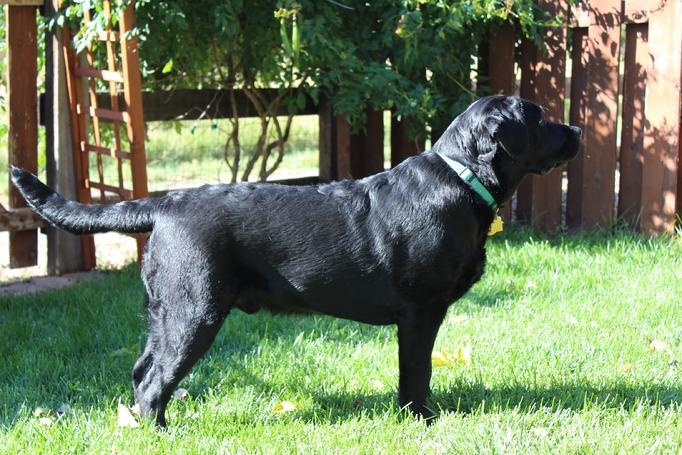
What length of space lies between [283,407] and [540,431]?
108cm

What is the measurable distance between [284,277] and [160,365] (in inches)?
23.9

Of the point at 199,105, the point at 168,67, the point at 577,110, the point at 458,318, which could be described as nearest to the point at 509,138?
the point at 458,318

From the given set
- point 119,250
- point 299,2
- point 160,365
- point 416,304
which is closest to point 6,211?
point 119,250

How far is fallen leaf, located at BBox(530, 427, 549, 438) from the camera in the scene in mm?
3447

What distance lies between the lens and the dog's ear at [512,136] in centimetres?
360

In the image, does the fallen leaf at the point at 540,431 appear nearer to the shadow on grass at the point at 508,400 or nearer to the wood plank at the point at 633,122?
the shadow on grass at the point at 508,400

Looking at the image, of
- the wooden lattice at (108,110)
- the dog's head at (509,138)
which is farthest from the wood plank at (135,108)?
the dog's head at (509,138)

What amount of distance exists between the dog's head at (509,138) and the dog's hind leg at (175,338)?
3.84 feet

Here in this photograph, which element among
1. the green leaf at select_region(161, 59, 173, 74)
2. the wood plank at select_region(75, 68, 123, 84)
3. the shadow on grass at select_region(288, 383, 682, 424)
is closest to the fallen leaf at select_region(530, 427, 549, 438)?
the shadow on grass at select_region(288, 383, 682, 424)

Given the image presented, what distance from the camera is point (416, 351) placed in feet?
12.0

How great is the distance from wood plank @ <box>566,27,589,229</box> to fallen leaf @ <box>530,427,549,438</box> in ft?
11.3

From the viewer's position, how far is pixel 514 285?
5496 millimetres

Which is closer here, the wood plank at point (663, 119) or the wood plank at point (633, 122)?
the wood plank at point (663, 119)

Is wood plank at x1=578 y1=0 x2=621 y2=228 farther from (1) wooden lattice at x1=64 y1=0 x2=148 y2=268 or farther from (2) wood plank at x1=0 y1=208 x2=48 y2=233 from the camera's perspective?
(2) wood plank at x1=0 y1=208 x2=48 y2=233
